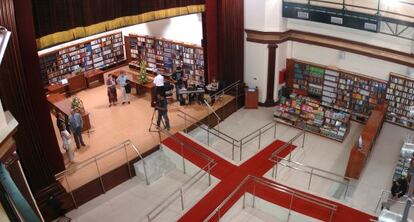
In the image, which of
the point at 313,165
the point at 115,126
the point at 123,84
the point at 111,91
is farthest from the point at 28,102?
the point at 313,165

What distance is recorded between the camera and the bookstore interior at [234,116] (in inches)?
360

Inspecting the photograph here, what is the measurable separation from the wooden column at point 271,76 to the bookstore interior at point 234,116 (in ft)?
0.12

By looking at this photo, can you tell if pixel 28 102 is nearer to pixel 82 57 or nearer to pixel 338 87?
pixel 82 57

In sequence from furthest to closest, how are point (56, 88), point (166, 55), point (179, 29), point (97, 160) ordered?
point (166, 55), point (179, 29), point (56, 88), point (97, 160)

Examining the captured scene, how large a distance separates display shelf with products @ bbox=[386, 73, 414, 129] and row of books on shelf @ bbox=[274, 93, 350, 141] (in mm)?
1469

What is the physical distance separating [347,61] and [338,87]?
94 centimetres

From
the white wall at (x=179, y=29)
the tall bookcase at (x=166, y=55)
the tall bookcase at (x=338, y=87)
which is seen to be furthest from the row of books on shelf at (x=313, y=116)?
the white wall at (x=179, y=29)

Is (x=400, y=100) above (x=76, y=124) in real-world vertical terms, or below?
above

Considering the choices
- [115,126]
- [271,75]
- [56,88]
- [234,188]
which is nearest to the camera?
[234,188]

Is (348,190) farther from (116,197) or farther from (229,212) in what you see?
(116,197)

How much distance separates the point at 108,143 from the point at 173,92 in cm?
395

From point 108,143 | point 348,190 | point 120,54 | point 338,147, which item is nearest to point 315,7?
point 338,147

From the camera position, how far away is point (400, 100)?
39.5 feet

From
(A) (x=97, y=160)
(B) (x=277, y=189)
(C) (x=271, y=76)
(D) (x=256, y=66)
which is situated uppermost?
(D) (x=256, y=66)
